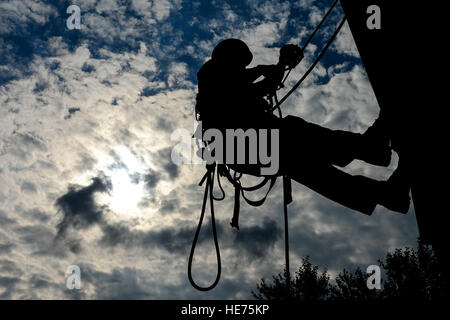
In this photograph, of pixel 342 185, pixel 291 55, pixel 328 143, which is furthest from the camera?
pixel 291 55

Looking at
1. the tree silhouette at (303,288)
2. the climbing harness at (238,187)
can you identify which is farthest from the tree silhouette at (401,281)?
the climbing harness at (238,187)

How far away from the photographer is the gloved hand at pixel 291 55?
3.85 meters

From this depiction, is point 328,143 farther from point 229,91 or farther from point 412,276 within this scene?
point 412,276

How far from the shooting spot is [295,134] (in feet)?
10.5

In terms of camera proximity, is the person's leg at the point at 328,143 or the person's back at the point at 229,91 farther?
the person's back at the point at 229,91

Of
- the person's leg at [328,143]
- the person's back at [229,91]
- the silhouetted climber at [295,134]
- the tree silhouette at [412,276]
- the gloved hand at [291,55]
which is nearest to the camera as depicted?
the silhouetted climber at [295,134]

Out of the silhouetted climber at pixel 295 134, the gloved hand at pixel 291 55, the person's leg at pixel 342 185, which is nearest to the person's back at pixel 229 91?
the silhouetted climber at pixel 295 134

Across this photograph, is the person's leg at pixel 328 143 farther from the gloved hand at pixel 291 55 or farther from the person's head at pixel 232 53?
the person's head at pixel 232 53

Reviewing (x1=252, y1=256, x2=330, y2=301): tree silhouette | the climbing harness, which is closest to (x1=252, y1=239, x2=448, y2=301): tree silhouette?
(x1=252, y1=256, x2=330, y2=301): tree silhouette

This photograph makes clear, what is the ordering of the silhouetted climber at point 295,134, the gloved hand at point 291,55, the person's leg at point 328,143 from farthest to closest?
1. the gloved hand at point 291,55
2. the person's leg at point 328,143
3. the silhouetted climber at point 295,134

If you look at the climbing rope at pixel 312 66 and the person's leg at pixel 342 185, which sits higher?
the climbing rope at pixel 312 66

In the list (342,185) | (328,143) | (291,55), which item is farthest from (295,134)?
(291,55)

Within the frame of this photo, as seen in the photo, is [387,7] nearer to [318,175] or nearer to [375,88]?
[375,88]

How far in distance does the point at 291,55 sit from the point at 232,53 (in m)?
0.73
